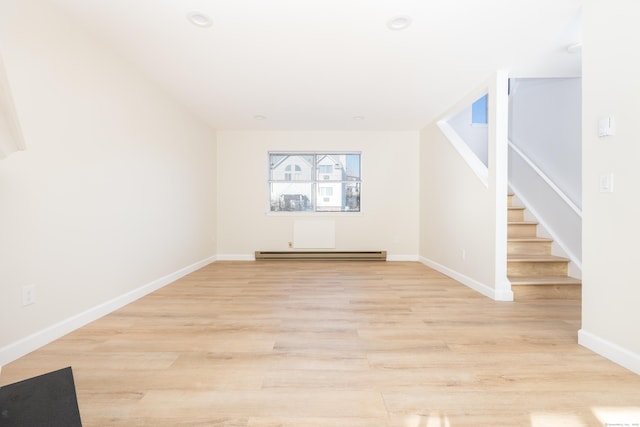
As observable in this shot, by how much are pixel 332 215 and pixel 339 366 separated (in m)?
3.71

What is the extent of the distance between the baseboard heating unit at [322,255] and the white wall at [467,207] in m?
0.86

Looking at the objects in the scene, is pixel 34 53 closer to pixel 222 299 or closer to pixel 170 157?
pixel 170 157

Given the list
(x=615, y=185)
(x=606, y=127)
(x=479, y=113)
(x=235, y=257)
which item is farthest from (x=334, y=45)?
(x=479, y=113)

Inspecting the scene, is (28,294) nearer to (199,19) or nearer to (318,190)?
(199,19)

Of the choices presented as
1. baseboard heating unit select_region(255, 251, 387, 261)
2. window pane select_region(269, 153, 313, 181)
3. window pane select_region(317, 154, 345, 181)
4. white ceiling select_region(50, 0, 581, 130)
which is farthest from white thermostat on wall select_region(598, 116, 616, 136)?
window pane select_region(269, 153, 313, 181)

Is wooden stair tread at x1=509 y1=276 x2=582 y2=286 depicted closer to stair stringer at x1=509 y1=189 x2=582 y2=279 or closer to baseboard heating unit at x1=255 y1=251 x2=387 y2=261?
stair stringer at x1=509 y1=189 x2=582 y2=279

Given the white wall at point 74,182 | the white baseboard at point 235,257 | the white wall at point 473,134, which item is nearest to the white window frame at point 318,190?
the white baseboard at point 235,257

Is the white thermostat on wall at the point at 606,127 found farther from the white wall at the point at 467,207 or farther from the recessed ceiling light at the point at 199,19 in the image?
the recessed ceiling light at the point at 199,19

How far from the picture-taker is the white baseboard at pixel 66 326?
166 centimetres

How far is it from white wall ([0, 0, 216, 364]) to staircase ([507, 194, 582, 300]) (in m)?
3.66

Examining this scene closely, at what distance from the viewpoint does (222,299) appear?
114 inches

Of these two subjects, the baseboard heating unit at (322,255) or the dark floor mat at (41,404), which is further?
the baseboard heating unit at (322,255)

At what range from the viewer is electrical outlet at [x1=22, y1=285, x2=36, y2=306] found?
5.77 ft

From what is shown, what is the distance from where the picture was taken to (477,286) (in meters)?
3.17
